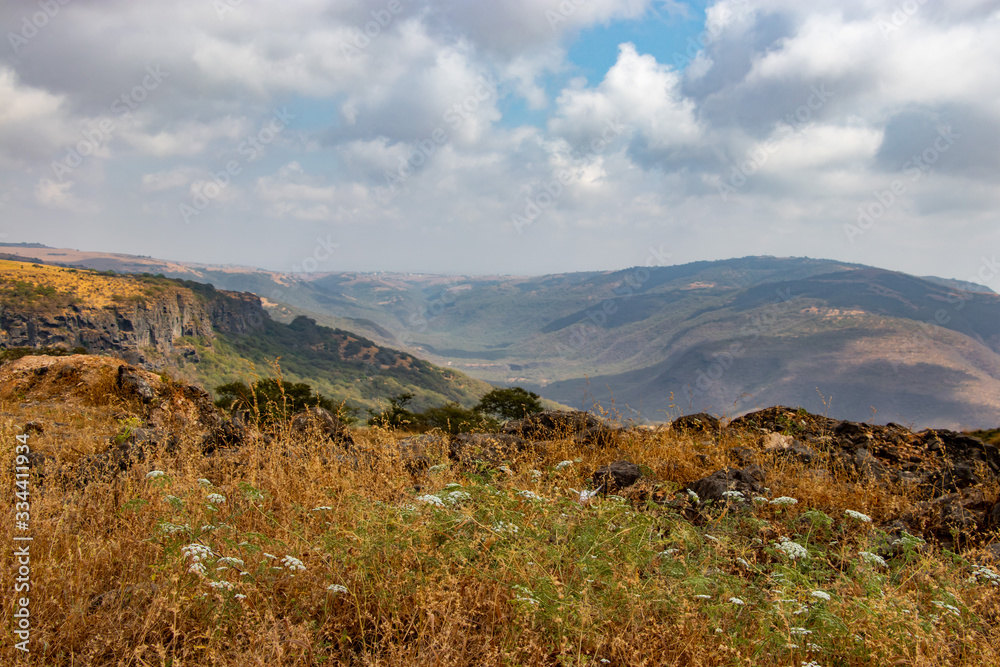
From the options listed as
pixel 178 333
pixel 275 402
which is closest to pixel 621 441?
pixel 275 402

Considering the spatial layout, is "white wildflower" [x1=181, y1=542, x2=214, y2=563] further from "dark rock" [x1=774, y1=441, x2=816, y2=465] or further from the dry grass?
"dark rock" [x1=774, y1=441, x2=816, y2=465]

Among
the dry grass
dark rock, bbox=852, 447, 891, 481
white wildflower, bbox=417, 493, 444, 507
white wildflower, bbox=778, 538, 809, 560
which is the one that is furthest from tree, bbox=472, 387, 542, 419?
white wildflower, bbox=417, 493, 444, 507

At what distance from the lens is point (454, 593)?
98.0 inches

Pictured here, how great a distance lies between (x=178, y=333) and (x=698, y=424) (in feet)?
→ 584

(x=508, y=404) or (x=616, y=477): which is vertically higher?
(x=616, y=477)

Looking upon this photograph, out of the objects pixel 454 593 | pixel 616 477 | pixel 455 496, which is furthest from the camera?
pixel 616 477

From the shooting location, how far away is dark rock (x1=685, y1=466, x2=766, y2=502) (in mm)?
5184

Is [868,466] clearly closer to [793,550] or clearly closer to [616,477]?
[616,477]

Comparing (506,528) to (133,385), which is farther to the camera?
(133,385)

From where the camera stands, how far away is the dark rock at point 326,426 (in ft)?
25.6

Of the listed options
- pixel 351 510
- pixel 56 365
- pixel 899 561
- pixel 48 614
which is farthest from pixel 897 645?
pixel 56 365

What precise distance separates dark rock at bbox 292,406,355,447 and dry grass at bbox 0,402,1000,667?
3.39m

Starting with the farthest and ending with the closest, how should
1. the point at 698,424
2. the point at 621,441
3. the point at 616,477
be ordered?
the point at 698,424
the point at 621,441
the point at 616,477

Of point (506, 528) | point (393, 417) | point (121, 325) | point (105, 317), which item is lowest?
point (121, 325)
